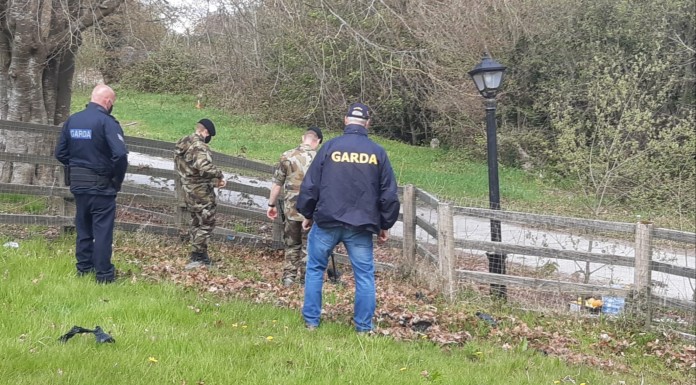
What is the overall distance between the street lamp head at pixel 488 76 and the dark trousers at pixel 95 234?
4346 mm

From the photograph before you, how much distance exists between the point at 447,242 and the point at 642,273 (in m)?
1.94

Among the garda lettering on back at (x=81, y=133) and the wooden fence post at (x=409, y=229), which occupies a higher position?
the garda lettering on back at (x=81, y=133)

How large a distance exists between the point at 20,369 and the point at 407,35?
24.2 ft

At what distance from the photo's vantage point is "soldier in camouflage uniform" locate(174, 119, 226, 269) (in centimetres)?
764

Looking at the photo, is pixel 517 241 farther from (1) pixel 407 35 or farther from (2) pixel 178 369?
(2) pixel 178 369

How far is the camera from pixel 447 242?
23.0 ft

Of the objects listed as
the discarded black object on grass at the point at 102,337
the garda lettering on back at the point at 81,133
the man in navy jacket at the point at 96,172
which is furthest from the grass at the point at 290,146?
the discarded black object on grass at the point at 102,337

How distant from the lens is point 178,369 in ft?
12.4

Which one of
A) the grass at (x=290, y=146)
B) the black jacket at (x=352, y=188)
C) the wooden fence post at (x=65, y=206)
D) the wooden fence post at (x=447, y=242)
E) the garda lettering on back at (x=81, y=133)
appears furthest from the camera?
the grass at (x=290, y=146)

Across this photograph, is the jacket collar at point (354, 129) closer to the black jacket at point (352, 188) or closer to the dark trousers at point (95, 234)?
the black jacket at point (352, 188)

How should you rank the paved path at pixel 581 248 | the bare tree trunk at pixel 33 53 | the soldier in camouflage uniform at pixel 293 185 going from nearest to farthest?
the paved path at pixel 581 248
the soldier in camouflage uniform at pixel 293 185
the bare tree trunk at pixel 33 53

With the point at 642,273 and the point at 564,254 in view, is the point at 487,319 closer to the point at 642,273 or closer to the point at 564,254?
the point at 564,254

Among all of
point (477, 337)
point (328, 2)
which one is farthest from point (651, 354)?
point (328, 2)

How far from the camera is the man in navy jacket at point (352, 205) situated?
4.99m
